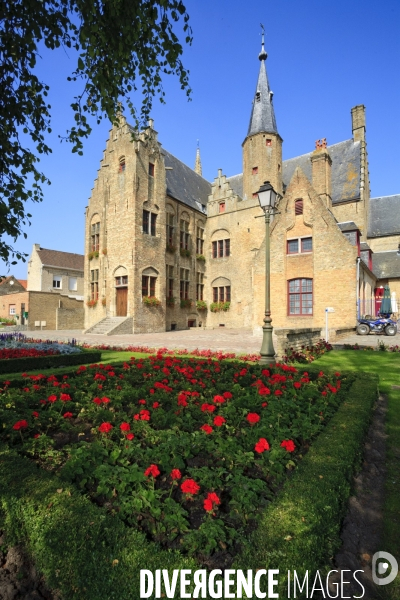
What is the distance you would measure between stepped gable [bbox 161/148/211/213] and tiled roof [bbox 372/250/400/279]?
18.4 m

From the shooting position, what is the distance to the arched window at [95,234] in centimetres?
2778

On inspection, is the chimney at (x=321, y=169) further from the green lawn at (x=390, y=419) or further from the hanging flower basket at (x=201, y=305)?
the green lawn at (x=390, y=419)

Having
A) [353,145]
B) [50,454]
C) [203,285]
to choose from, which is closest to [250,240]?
[203,285]

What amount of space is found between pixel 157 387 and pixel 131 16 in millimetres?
5890

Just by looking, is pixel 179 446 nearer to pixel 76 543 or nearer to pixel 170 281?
pixel 76 543

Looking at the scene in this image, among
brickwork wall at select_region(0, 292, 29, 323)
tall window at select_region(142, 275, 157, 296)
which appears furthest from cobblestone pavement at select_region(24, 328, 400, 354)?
brickwork wall at select_region(0, 292, 29, 323)

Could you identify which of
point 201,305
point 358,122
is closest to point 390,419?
point 201,305

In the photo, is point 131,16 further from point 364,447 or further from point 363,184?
point 363,184

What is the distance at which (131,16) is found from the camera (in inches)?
197

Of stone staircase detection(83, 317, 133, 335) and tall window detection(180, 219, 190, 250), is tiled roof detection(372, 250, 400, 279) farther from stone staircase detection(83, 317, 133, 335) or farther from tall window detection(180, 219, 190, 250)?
stone staircase detection(83, 317, 133, 335)

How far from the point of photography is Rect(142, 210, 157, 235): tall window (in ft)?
81.8

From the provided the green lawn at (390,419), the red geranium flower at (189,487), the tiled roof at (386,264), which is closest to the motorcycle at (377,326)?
the green lawn at (390,419)

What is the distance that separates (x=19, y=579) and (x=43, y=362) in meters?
7.86

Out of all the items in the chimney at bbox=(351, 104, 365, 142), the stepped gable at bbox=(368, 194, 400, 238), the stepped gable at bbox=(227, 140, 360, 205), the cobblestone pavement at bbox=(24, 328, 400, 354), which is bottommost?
the cobblestone pavement at bbox=(24, 328, 400, 354)
